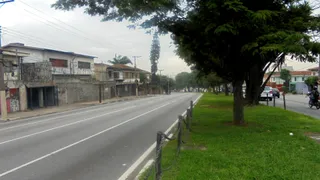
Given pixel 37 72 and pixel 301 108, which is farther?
pixel 37 72

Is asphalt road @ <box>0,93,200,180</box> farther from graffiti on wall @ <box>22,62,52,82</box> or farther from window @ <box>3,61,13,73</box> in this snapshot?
graffiti on wall @ <box>22,62,52,82</box>

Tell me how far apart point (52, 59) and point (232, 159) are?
38.2m

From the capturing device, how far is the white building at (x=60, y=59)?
125 feet

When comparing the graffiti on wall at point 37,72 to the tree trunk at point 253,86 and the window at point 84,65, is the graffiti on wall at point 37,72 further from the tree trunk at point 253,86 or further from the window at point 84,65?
the tree trunk at point 253,86

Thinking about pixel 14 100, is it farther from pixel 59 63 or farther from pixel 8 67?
pixel 59 63

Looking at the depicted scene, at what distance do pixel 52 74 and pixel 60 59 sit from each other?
501cm

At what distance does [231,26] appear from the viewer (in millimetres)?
9430

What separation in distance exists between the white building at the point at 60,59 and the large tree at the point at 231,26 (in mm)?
25155

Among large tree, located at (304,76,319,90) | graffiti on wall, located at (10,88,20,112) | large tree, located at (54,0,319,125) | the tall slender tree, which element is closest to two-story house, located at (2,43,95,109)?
graffiti on wall, located at (10,88,20,112)

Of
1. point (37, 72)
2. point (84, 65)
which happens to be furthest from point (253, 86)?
point (84, 65)

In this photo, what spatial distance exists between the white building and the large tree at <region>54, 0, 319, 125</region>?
25155 mm

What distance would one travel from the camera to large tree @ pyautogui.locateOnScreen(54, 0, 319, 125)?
9336mm

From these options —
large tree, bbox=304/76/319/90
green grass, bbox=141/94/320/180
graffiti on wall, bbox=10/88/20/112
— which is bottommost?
green grass, bbox=141/94/320/180

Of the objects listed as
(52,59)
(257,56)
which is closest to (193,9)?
(257,56)
